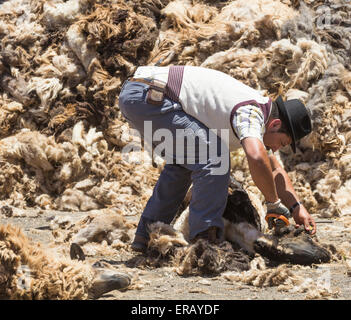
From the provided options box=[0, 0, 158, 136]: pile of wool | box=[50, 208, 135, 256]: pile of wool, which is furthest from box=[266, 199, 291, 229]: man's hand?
box=[0, 0, 158, 136]: pile of wool

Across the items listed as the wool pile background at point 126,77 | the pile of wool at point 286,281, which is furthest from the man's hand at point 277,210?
the wool pile background at point 126,77

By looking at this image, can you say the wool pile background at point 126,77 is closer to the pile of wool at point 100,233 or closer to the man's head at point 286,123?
the pile of wool at point 100,233

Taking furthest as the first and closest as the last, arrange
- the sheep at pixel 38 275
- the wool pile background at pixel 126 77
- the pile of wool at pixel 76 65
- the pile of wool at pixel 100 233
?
the pile of wool at pixel 76 65
the wool pile background at pixel 126 77
the pile of wool at pixel 100 233
the sheep at pixel 38 275

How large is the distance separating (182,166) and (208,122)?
1.33 feet

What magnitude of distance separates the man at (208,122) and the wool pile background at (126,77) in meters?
1.43

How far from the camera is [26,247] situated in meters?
2.74

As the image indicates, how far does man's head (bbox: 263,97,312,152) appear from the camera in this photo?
11.9ft

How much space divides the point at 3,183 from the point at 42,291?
9.95 ft

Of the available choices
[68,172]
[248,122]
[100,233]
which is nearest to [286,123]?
[248,122]

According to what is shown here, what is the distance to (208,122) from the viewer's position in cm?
363

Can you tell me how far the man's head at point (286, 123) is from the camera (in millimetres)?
3641

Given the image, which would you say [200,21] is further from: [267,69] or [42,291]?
[42,291]

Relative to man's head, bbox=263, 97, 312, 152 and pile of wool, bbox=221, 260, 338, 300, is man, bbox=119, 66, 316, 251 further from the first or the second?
pile of wool, bbox=221, 260, 338, 300

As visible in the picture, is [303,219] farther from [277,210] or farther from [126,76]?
[126,76]
